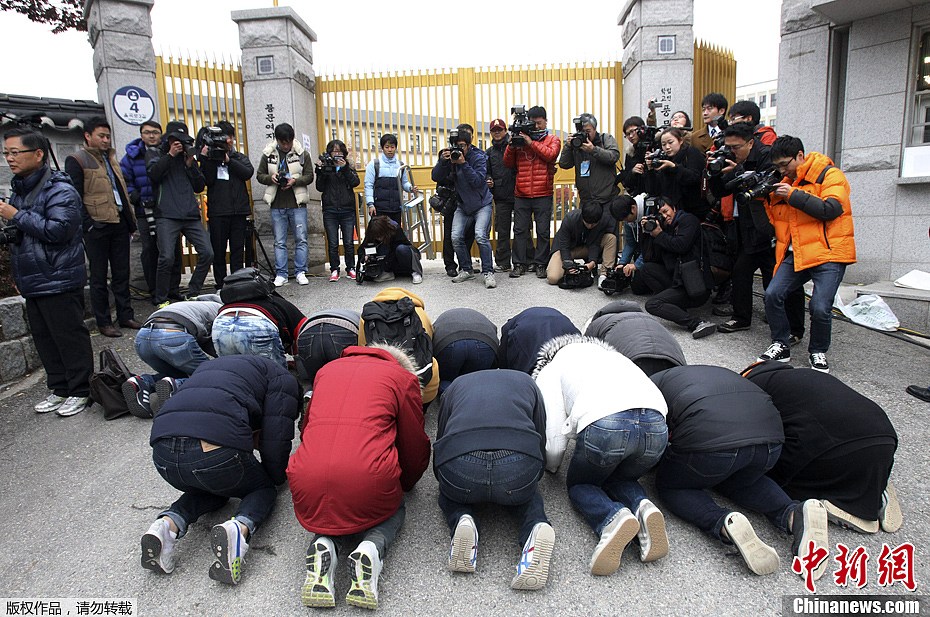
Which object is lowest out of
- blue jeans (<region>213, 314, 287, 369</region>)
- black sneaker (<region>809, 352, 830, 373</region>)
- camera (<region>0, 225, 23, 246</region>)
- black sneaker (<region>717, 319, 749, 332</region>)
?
black sneaker (<region>809, 352, 830, 373</region>)

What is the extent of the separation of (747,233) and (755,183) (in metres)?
0.73

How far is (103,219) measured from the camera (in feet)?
18.9

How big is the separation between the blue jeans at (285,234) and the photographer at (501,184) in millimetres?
2624

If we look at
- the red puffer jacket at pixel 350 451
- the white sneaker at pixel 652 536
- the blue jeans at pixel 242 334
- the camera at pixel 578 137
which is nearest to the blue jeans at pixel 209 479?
the red puffer jacket at pixel 350 451

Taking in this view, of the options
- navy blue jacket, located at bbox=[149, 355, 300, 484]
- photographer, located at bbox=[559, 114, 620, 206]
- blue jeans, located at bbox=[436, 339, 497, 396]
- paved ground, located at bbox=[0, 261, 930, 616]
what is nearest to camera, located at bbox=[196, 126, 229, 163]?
paved ground, located at bbox=[0, 261, 930, 616]

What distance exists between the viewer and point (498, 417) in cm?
246

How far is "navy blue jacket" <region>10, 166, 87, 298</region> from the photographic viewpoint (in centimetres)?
416

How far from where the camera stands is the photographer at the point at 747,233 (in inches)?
207

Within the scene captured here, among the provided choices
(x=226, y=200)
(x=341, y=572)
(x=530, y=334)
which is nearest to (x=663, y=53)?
(x=226, y=200)

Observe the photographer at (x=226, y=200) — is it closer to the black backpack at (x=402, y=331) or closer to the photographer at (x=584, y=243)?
the photographer at (x=584, y=243)

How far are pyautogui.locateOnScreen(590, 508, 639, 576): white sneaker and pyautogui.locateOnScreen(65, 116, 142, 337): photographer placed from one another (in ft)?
18.0

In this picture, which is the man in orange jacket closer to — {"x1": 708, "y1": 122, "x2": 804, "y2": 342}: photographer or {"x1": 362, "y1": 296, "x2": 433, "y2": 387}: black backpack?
{"x1": 708, "y1": 122, "x2": 804, "y2": 342}: photographer

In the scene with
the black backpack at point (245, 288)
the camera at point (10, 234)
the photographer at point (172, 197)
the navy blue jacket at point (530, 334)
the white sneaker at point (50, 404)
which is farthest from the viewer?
the photographer at point (172, 197)

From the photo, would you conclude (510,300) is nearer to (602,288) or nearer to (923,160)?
(602,288)
